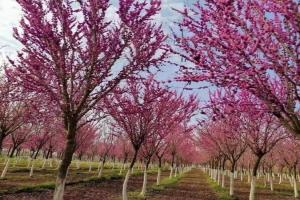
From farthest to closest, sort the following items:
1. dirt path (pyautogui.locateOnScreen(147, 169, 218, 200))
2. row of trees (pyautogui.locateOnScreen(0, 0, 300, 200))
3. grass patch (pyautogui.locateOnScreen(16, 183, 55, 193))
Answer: dirt path (pyautogui.locateOnScreen(147, 169, 218, 200))
grass patch (pyautogui.locateOnScreen(16, 183, 55, 193))
row of trees (pyautogui.locateOnScreen(0, 0, 300, 200))

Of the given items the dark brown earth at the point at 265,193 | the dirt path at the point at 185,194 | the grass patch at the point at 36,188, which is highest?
the dark brown earth at the point at 265,193

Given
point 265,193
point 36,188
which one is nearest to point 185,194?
point 36,188

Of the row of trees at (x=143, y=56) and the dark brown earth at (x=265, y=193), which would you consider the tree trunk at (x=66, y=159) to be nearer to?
the row of trees at (x=143, y=56)

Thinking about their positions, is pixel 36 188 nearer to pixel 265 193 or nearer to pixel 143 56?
pixel 143 56

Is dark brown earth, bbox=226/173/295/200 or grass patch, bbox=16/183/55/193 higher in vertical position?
dark brown earth, bbox=226/173/295/200

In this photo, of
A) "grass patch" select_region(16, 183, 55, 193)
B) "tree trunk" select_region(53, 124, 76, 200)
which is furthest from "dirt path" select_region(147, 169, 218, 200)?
"tree trunk" select_region(53, 124, 76, 200)

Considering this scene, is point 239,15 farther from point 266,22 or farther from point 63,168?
point 63,168

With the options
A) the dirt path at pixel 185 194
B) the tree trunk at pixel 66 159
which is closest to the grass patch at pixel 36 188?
the dirt path at pixel 185 194

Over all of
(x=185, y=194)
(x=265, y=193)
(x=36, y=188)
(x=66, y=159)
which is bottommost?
(x=36, y=188)

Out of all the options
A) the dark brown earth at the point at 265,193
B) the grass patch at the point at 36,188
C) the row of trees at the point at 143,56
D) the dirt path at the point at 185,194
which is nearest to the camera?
the row of trees at the point at 143,56

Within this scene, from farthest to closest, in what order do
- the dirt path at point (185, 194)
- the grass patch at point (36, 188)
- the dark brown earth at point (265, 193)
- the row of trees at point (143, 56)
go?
the dark brown earth at point (265, 193), the dirt path at point (185, 194), the grass patch at point (36, 188), the row of trees at point (143, 56)

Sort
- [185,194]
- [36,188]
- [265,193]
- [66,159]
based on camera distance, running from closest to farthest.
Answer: [66,159] < [36,188] < [185,194] < [265,193]

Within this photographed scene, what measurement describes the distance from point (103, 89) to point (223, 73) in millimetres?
4206

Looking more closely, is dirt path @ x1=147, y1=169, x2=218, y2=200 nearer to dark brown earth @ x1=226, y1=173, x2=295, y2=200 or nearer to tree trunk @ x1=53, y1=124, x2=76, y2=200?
dark brown earth @ x1=226, y1=173, x2=295, y2=200
